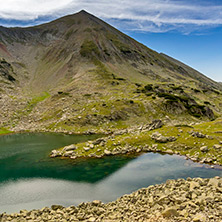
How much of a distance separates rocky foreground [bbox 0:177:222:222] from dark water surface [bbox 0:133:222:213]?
3.75 meters

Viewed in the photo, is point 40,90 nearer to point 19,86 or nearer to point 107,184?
point 19,86

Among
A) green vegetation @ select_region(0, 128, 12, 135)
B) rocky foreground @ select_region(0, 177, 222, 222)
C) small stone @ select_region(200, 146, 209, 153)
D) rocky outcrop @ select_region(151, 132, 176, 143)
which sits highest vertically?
green vegetation @ select_region(0, 128, 12, 135)

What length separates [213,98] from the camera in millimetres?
168375

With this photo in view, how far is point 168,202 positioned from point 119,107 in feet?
256

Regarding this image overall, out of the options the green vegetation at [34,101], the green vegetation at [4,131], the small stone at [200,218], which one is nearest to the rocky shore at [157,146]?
the small stone at [200,218]

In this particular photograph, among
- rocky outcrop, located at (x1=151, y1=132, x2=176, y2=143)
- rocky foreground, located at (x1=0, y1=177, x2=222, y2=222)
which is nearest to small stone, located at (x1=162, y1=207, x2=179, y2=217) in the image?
rocky foreground, located at (x1=0, y1=177, x2=222, y2=222)

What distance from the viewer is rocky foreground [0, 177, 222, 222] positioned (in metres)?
21.6

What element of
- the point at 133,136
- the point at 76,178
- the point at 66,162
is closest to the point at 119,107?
the point at 133,136

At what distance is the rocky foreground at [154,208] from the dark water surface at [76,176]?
12.3 ft

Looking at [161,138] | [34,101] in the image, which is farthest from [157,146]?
[34,101]

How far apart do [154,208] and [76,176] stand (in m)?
21.0

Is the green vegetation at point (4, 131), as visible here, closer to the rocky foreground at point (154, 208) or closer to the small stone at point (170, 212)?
the rocky foreground at point (154, 208)

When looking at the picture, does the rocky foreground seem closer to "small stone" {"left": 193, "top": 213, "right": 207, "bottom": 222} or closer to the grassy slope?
"small stone" {"left": 193, "top": 213, "right": 207, "bottom": 222}

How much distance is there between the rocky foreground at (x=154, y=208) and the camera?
2158cm
